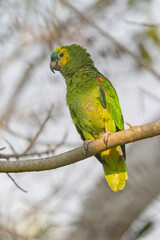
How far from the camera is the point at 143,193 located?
4.92 metres

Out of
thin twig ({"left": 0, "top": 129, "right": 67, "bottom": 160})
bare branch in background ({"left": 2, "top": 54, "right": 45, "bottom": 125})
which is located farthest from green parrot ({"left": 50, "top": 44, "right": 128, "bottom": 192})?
bare branch in background ({"left": 2, "top": 54, "right": 45, "bottom": 125})

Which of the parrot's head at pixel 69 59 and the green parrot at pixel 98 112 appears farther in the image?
the parrot's head at pixel 69 59

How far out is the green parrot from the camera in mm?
3475

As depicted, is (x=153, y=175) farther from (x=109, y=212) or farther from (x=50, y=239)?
(x=50, y=239)

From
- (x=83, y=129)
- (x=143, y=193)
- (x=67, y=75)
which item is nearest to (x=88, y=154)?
(x=83, y=129)

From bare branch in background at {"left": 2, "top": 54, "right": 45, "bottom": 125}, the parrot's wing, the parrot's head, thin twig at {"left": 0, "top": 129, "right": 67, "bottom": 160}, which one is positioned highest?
bare branch in background at {"left": 2, "top": 54, "right": 45, "bottom": 125}

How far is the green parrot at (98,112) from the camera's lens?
3.47m

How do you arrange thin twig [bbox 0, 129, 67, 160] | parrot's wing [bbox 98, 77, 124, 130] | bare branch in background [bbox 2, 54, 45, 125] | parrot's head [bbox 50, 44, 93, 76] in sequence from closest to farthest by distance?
1. thin twig [bbox 0, 129, 67, 160]
2. parrot's wing [bbox 98, 77, 124, 130]
3. parrot's head [bbox 50, 44, 93, 76]
4. bare branch in background [bbox 2, 54, 45, 125]

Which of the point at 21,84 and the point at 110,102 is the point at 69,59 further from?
the point at 21,84

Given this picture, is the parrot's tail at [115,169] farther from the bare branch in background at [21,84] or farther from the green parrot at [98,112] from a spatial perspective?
the bare branch in background at [21,84]

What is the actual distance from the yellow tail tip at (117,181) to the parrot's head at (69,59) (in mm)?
1158

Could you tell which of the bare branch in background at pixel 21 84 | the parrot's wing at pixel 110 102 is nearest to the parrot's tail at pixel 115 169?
the parrot's wing at pixel 110 102

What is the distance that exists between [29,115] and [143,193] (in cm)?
223

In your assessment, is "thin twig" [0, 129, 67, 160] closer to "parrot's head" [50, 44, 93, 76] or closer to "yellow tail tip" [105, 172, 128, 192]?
"yellow tail tip" [105, 172, 128, 192]
